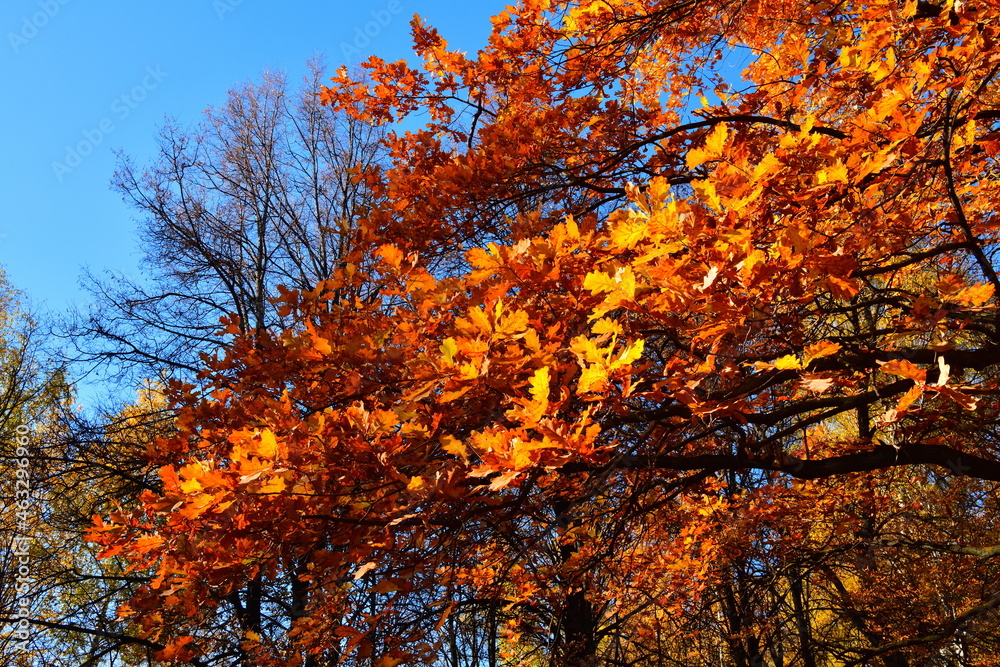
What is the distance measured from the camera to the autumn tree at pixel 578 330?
6.48 feet

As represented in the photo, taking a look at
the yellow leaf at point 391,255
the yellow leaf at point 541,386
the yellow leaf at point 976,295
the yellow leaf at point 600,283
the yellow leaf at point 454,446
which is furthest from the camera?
the yellow leaf at point 391,255

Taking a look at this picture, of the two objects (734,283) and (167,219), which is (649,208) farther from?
(167,219)

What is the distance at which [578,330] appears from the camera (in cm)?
256

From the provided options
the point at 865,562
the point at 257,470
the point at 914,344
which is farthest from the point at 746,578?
the point at 257,470

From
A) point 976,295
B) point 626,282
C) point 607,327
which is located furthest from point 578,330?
point 976,295

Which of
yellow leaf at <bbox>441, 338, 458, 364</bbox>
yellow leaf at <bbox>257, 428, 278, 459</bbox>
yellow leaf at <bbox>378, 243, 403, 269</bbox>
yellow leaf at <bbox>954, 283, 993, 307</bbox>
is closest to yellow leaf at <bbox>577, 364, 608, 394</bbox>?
yellow leaf at <bbox>441, 338, 458, 364</bbox>

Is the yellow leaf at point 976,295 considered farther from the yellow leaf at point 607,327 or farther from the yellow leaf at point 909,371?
the yellow leaf at point 607,327

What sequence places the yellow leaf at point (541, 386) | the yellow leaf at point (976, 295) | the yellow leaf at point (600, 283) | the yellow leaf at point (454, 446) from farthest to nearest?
the yellow leaf at point (976, 295) < the yellow leaf at point (454, 446) < the yellow leaf at point (600, 283) < the yellow leaf at point (541, 386)

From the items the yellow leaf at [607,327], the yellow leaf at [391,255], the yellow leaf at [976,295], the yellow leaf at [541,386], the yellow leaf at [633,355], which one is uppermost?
the yellow leaf at [391,255]

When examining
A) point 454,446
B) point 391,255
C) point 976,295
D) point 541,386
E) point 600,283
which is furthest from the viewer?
point 391,255

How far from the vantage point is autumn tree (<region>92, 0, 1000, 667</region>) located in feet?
6.48

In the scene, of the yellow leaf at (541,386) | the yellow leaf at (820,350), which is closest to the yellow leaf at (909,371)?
the yellow leaf at (820,350)

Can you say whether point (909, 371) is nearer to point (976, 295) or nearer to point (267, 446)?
point (976, 295)

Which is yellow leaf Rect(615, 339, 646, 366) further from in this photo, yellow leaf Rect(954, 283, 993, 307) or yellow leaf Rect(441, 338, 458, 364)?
yellow leaf Rect(954, 283, 993, 307)
